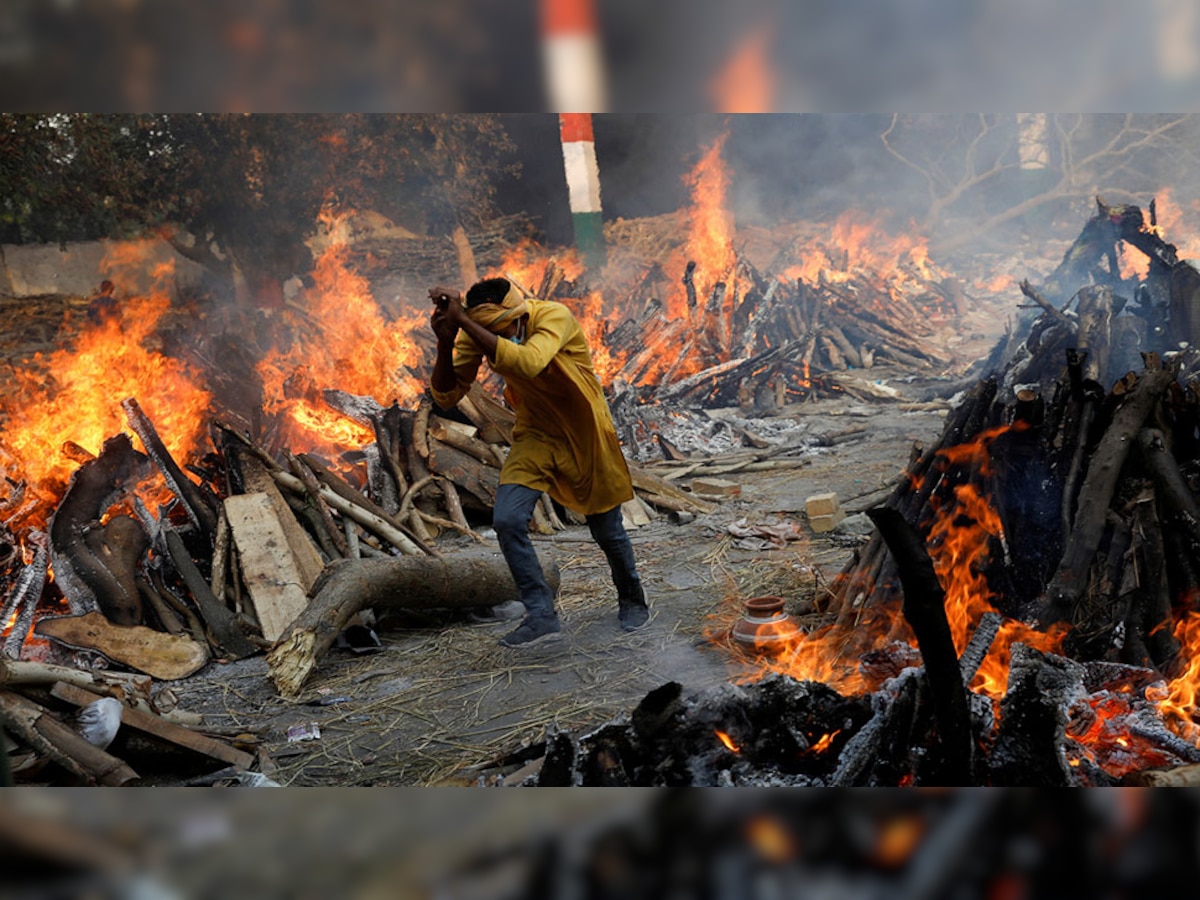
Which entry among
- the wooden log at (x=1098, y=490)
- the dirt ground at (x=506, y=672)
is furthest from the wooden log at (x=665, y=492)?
the wooden log at (x=1098, y=490)

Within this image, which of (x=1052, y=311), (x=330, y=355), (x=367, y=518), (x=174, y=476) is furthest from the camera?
(x=330, y=355)

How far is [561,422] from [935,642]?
90.3 inches

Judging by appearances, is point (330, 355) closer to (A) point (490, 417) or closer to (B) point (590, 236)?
(A) point (490, 417)

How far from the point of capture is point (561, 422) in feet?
15.1

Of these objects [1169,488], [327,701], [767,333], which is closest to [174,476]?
[327,701]

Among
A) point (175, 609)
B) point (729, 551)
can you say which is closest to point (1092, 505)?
point (729, 551)

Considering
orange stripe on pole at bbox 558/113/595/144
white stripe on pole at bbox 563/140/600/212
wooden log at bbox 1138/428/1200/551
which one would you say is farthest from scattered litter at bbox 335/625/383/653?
orange stripe on pole at bbox 558/113/595/144

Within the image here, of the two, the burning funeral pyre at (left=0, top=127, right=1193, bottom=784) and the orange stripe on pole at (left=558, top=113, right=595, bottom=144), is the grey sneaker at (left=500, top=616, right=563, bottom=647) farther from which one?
the orange stripe on pole at (left=558, top=113, right=595, bottom=144)

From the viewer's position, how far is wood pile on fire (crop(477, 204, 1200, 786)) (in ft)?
10.0

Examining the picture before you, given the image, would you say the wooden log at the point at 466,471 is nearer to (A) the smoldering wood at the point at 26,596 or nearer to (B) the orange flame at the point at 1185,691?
(A) the smoldering wood at the point at 26,596

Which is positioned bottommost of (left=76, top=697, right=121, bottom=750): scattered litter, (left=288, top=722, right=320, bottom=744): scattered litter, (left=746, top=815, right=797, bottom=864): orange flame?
(left=288, top=722, right=320, bottom=744): scattered litter

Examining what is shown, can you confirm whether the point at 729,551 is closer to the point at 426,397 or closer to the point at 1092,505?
the point at 1092,505

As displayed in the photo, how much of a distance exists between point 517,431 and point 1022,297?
5.25 metres

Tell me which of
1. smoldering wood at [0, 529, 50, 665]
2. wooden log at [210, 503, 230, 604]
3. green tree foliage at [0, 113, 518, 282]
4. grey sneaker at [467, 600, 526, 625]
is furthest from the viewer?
green tree foliage at [0, 113, 518, 282]
